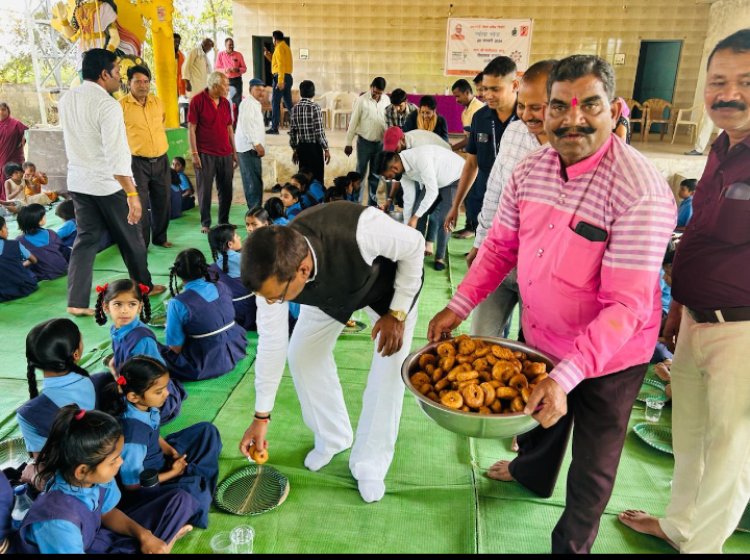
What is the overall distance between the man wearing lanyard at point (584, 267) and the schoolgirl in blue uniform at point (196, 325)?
1.64m

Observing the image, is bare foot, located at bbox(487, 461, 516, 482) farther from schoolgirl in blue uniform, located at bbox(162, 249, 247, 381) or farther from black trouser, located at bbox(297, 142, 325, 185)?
black trouser, located at bbox(297, 142, 325, 185)

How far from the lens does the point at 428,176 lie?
15.0 ft

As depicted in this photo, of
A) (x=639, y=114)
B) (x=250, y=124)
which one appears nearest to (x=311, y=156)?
(x=250, y=124)

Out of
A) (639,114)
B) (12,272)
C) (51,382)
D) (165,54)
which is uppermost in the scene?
(165,54)

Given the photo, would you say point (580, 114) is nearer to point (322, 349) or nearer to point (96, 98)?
point (322, 349)

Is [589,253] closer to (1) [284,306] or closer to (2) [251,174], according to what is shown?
(1) [284,306]

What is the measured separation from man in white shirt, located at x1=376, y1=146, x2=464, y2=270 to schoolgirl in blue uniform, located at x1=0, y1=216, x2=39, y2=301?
290 cm

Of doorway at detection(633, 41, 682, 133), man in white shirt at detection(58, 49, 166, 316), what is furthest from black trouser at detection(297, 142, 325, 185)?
doorway at detection(633, 41, 682, 133)

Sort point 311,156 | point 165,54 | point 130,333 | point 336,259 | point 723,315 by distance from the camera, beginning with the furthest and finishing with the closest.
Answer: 1. point 165,54
2. point 311,156
3. point 130,333
4. point 336,259
5. point 723,315

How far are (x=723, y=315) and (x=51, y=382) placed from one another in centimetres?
231

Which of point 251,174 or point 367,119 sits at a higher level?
point 367,119

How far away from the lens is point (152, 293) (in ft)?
13.9

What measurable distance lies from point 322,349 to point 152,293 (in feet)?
8.52

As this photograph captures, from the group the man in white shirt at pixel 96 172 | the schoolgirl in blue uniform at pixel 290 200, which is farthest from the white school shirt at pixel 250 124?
the man in white shirt at pixel 96 172
